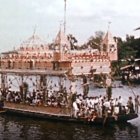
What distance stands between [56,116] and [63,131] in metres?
2.77

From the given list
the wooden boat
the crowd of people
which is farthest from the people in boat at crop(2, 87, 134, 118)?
the wooden boat

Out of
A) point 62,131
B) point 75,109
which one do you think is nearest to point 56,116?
point 75,109

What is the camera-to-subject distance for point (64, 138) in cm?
2550

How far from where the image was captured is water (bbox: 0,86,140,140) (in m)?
25.7

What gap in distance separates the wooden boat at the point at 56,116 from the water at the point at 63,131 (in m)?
0.32

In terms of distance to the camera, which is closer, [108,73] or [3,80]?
[108,73]

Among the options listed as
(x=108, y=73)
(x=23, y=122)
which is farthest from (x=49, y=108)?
(x=108, y=73)

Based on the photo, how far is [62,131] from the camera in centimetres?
2714

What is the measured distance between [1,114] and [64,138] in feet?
29.8

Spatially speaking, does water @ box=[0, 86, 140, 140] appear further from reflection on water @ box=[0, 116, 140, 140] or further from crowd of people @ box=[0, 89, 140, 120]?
crowd of people @ box=[0, 89, 140, 120]

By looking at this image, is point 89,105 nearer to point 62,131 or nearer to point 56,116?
point 56,116

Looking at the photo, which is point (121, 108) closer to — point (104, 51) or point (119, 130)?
point (119, 130)

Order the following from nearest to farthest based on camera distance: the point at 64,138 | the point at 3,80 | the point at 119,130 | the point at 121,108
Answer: the point at 64,138 → the point at 119,130 → the point at 121,108 → the point at 3,80

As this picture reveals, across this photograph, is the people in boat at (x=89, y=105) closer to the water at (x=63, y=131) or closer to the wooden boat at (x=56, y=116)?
the wooden boat at (x=56, y=116)
